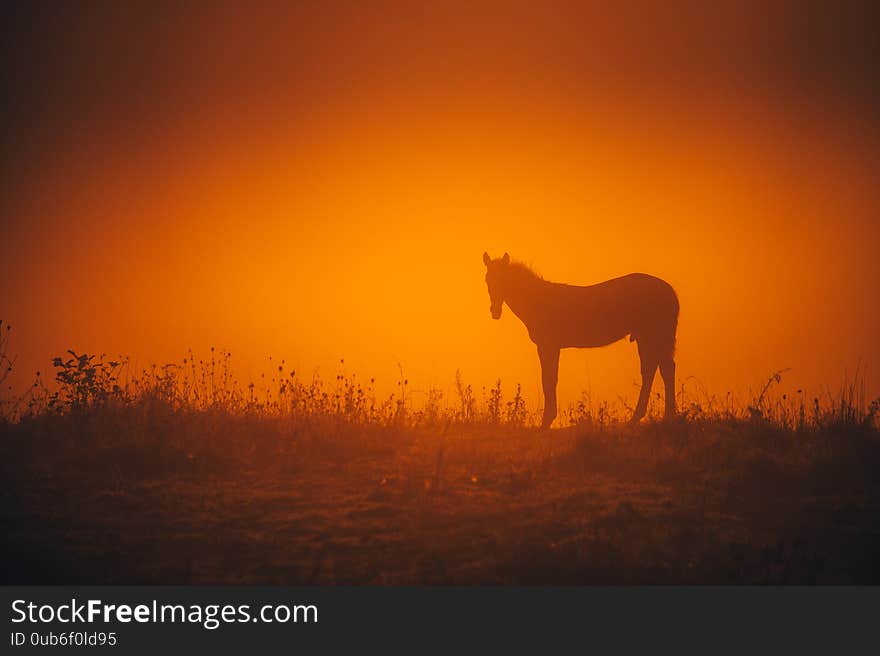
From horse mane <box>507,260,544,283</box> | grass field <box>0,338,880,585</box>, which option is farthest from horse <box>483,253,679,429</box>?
grass field <box>0,338,880,585</box>

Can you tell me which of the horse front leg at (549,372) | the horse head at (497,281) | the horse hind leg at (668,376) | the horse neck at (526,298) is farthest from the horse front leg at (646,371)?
the horse head at (497,281)


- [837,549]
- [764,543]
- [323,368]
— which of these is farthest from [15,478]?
[837,549]

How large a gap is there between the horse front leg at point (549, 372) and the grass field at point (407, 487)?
54 centimetres

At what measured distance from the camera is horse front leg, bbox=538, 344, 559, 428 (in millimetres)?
14906

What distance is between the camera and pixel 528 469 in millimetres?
10633

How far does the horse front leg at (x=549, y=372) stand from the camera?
14.9 meters

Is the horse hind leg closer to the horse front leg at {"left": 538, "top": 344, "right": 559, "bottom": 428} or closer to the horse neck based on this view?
the horse front leg at {"left": 538, "top": 344, "right": 559, "bottom": 428}

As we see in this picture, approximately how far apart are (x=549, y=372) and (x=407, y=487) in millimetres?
6123

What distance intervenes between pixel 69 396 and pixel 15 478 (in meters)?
3.40

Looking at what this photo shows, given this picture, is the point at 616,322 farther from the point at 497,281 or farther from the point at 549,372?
the point at 497,281

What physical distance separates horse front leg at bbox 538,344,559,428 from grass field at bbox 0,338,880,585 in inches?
21.3

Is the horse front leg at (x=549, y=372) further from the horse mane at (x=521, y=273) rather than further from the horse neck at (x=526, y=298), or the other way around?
the horse mane at (x=521, y=273)

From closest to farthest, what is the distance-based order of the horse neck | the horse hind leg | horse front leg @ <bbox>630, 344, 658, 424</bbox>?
horse front leg @ <bbox>630, 344, 658, 424</bbox> < the horse hind leg < the horse neck

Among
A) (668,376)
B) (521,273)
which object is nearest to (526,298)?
(521,273)
